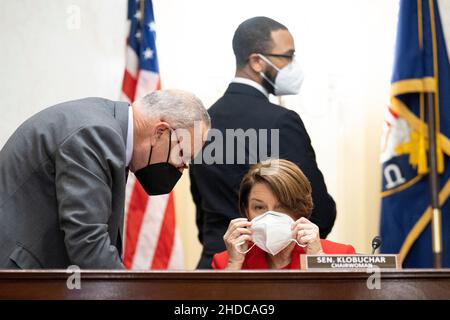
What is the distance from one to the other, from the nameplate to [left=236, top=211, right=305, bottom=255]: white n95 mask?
0.50 meters

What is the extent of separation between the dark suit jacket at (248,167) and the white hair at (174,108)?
2.59 ft

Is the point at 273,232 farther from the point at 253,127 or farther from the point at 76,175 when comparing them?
the point at 253,127

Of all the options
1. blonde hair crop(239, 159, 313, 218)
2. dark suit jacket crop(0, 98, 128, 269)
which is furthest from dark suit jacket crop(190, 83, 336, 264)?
dark suit jacket crop(0, 98, 128, 269)

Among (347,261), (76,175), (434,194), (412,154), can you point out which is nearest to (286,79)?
(412,154)

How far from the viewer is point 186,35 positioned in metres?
4.55

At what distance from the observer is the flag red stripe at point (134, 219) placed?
4.25 metres

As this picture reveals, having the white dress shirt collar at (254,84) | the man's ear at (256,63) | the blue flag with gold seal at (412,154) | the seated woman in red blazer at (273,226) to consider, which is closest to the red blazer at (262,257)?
the seated woman in red blazer at (273,226)

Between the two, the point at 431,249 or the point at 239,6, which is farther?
the point at 239,6

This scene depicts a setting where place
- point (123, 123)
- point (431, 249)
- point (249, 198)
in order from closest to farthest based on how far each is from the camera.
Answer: point (123, 123)
point (249, 198)
point (431, 249)

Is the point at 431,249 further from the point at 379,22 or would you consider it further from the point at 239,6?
the point at 239,6

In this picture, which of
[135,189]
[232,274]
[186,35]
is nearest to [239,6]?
[186,35]

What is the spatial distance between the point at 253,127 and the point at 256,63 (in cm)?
36

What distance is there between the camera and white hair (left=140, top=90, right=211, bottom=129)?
2.70 metres

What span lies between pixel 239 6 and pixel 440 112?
1201 millimetres
